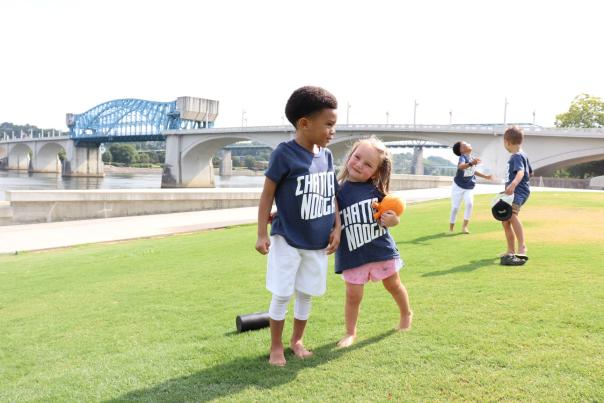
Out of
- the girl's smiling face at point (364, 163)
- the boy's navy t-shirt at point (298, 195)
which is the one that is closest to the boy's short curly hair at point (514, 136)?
the girl's smiling face at point (364, 163)

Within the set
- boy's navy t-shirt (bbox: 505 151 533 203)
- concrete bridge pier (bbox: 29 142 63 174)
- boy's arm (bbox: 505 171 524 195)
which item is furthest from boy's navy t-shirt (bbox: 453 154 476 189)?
concrete bridge pier (bbox: 29 142 63 174)

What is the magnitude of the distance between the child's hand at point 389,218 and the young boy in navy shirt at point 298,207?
37 cm

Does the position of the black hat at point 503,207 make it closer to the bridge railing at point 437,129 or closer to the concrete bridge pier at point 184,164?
the bridge railing at point 437,129

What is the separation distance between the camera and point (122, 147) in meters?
113

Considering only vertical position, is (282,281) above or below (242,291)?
above

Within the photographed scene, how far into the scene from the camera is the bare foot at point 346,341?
3.10 meters

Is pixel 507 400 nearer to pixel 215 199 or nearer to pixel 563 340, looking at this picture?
pixel 563 340

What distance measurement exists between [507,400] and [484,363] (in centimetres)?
41

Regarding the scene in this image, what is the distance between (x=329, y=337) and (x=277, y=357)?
1.74ft

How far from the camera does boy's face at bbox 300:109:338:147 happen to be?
2.91 meters

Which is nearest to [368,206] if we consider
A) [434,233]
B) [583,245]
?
[583,245]

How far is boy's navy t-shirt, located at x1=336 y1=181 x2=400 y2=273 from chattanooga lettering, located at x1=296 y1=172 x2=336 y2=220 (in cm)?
21

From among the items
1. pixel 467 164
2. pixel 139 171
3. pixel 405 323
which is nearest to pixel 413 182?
pixel 467 164

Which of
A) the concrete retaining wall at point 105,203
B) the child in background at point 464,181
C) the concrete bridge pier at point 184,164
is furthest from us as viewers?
Answer: the concrete bridge pier at point 184,164
